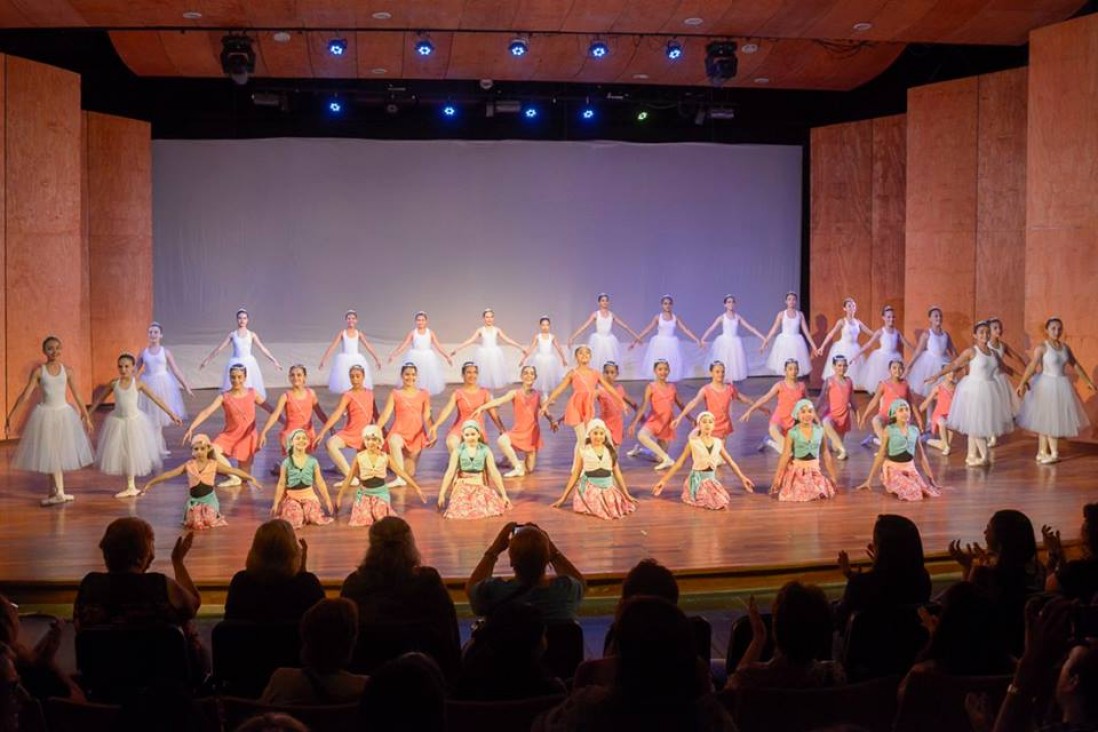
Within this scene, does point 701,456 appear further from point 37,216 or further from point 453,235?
point 453,235

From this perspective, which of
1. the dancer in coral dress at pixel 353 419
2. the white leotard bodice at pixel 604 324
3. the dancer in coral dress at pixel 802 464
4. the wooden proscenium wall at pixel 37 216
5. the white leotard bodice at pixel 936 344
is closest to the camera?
the dancer in coral dress at pixel 802 464

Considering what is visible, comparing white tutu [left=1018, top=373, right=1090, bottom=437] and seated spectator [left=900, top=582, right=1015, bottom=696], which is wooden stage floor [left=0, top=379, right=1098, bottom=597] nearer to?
white tutu [left=1018, top=373, right=1090, bottom=437]

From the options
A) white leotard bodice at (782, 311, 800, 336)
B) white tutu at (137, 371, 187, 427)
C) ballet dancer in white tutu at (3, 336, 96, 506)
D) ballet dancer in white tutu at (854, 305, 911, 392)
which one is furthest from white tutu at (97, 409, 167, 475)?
white leotard bodice at (782, 311, 800, 336)

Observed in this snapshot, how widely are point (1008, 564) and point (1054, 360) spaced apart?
6.91m

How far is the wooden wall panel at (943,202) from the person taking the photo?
13092 millimetres

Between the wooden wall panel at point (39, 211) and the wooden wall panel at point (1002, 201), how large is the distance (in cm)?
881

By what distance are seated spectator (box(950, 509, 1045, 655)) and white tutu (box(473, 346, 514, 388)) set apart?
34.5 ft

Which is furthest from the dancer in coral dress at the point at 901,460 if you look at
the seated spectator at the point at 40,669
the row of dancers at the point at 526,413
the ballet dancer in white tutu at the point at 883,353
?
the seated spectator at the point at 40,669

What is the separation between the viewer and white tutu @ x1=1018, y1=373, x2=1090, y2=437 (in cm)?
1030

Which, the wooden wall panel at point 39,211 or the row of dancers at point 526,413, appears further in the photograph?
the wooden wall panel at point 39,211

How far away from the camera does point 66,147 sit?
38.0ft

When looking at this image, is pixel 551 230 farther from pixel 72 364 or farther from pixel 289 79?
pixel 72 364

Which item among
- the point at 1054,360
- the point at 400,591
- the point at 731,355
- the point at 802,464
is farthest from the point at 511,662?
the point at 731,355

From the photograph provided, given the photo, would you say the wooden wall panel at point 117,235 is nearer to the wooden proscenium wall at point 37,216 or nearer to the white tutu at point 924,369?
the wooden proscenium wall at point 37,216
